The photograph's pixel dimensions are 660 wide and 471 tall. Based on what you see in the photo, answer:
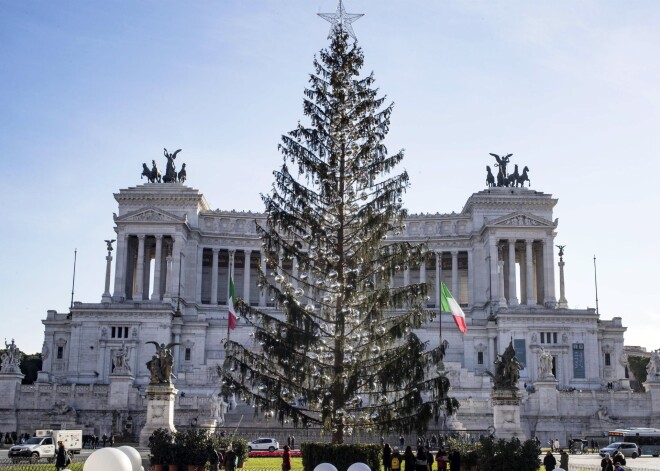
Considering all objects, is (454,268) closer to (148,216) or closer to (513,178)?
(513,178)

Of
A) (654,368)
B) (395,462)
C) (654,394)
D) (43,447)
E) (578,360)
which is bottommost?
(43,447)

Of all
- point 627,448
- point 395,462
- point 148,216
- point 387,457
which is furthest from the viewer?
point 148,216

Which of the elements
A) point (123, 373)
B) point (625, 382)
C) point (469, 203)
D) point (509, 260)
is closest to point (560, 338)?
point (625, 382)

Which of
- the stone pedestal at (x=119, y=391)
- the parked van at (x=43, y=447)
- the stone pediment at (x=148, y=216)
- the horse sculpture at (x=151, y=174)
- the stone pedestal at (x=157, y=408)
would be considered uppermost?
the horse sculpture at (x=151, y=174)

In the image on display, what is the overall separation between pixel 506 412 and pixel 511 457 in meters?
18.3

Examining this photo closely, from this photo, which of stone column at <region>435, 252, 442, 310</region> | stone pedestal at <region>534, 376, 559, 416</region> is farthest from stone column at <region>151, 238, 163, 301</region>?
stone pedestal at <region>534, 376, 559, 416</region>

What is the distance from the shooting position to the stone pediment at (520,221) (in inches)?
4085

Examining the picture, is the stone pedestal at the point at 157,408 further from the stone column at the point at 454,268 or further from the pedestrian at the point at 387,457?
the stone column at the point at 454,268

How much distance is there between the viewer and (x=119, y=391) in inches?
2798

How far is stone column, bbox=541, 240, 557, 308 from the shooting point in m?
103

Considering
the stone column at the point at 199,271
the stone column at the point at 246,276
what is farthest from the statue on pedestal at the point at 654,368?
the stone column at the point at 199,271

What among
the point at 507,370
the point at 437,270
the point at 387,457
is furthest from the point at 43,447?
the point at 437,270

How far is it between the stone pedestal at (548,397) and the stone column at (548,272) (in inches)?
1149

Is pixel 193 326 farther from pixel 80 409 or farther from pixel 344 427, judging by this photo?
pixel 344 427
